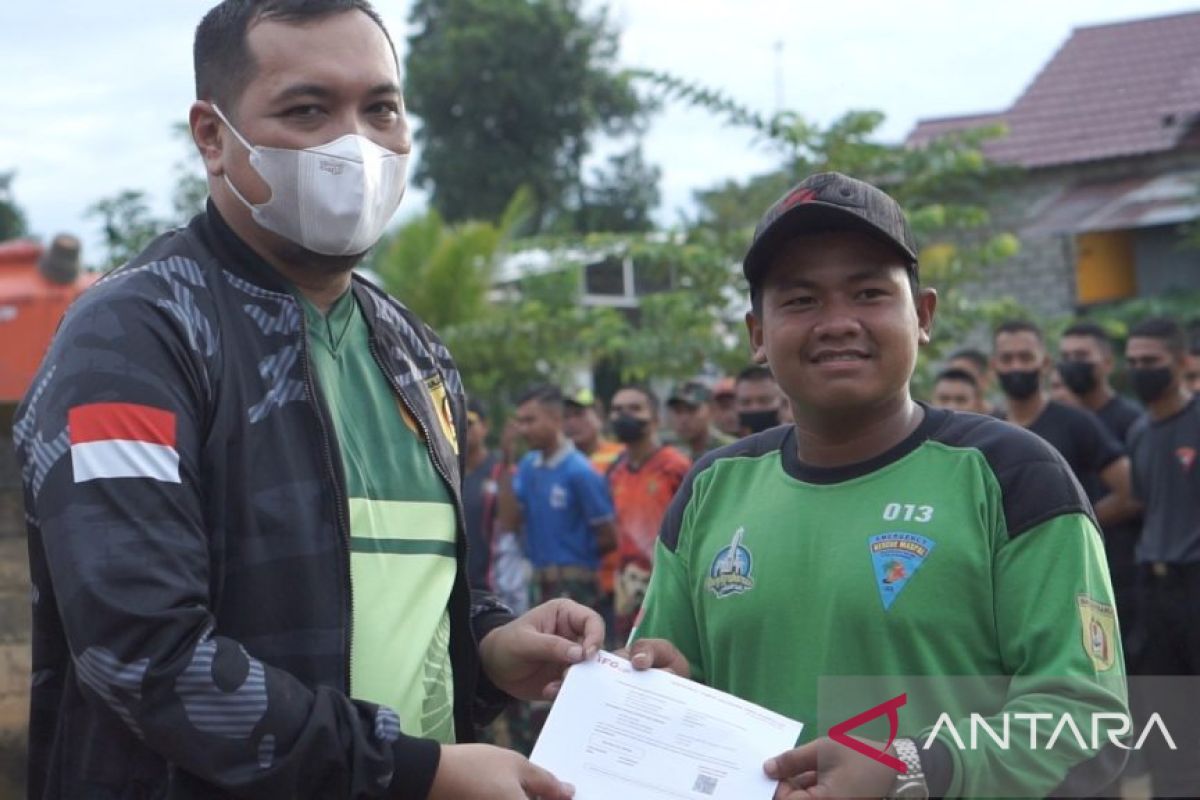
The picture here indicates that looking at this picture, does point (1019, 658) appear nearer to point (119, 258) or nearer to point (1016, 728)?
point (1016, 728)

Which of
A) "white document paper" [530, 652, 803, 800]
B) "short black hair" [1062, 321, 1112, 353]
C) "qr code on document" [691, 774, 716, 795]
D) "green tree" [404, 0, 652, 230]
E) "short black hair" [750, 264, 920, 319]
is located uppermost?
"green tree" [404, 0, 652, 230]

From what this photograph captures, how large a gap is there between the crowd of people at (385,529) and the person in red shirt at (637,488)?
6.65 m

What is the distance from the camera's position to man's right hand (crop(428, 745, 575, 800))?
8.00 ft

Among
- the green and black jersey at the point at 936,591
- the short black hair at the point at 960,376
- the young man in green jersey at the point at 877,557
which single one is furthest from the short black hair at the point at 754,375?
the green and black jersey at the point at 936,591

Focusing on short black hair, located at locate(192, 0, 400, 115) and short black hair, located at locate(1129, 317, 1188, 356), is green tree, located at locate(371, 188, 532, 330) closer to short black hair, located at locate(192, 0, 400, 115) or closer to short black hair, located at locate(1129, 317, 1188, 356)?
short black hair, located at locate(1129, 317, 1188, 356)

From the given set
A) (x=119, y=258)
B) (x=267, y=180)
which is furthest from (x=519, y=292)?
(x=267, y=180)

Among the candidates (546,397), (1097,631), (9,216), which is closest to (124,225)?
(546,397)

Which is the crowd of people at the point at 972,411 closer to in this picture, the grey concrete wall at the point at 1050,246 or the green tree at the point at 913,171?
the green tree at the point at 913,171

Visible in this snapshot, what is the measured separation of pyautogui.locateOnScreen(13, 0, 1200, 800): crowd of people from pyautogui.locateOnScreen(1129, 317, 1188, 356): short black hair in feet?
19.9

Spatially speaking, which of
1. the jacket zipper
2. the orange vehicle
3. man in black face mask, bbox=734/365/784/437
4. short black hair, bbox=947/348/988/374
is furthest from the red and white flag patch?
short black hair, bbox=947/348/988/374

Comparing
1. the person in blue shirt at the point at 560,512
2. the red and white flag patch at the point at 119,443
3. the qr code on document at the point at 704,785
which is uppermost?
the red and white flag patch at the point at 119,443

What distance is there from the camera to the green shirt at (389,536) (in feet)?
8.64

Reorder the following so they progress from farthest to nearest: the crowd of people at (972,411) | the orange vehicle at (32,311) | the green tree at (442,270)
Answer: the green tree at (442,270), the crowd of people at (972,411), the orange vehicle at (32,311)

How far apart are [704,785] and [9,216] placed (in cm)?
3520
